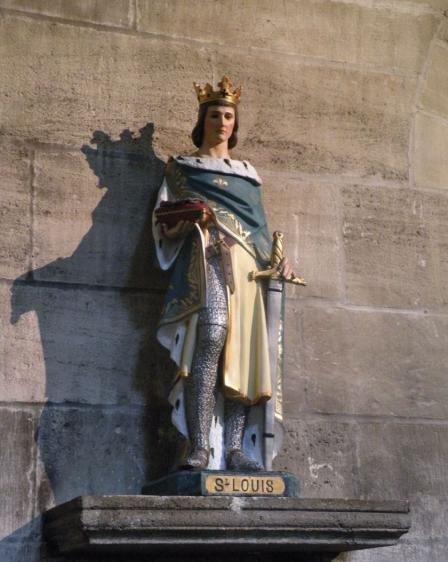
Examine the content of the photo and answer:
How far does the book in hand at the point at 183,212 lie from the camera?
527 centimetres

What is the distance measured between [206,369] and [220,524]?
660 mm

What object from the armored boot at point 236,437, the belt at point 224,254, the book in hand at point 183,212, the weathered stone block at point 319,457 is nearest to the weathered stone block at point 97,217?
the book in hand at point 183,212

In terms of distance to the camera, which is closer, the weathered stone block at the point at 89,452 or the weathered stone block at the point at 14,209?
the weathered stone block at the point at 89,452

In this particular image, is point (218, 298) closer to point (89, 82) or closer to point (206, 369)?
point (206, 369)

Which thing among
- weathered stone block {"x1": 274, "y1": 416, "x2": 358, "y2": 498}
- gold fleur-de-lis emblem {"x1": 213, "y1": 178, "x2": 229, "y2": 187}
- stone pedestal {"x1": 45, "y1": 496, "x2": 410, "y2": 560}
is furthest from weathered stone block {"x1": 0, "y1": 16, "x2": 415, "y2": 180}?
stone pedestal {"x1": 45, "y1": 496, "x2": 410, "y2": 560}

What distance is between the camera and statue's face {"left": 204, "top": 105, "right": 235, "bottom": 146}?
5512mm

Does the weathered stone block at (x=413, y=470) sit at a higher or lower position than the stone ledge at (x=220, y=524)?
higher

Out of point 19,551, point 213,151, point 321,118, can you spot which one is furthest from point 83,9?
point 19,551

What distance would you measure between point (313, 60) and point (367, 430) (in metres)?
1.76

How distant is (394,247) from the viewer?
604 cm

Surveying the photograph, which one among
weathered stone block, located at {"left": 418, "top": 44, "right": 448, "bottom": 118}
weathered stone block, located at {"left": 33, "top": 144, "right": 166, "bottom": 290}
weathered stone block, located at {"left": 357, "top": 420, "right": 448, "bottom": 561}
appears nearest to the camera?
weathered stone block, located at {"left": 33, "top": 144, "right": 166, "bottom": 290}

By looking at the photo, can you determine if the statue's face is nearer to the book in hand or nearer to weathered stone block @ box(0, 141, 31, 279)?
the book in hand

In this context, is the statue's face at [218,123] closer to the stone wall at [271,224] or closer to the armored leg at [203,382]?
the stone wall at [271,224]

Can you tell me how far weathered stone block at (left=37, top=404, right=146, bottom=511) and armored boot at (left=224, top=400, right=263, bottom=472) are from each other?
346mm
